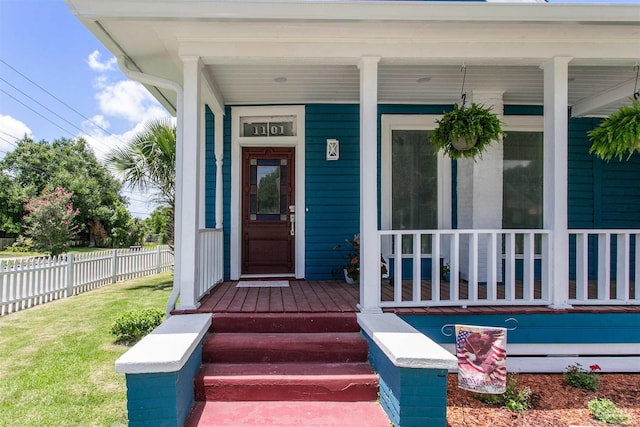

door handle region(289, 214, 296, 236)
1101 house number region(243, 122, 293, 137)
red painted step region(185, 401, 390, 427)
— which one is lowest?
red painted step region(185, 401, 390, 427)

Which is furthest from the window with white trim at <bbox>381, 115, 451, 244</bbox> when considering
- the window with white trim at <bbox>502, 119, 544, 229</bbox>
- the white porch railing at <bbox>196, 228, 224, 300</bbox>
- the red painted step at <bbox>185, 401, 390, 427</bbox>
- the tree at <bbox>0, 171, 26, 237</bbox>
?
the tree at <bbox>0, 171, 26, 237</bbox>

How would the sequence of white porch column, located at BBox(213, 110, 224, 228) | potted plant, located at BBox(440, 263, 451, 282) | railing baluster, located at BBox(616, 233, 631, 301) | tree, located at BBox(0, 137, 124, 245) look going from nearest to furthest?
railing baluster, located at BBox(616, 233, 631, 301) < potted plant, located at BBox(440, 263, 451, 282) < white porch column, located at BBox(213, 110, 224, 228) < tree, located at BBox(0, 137, 124, 245)

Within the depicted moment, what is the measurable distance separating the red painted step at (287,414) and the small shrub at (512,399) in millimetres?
923

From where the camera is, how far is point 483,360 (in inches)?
89.0

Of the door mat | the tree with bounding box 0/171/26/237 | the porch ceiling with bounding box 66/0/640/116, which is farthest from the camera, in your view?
the tree with bounding box 0/171/26/237

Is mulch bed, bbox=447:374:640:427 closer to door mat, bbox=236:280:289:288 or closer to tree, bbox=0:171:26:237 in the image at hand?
door mat, bbox=236:280:289:288

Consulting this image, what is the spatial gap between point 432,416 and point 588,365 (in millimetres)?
2044

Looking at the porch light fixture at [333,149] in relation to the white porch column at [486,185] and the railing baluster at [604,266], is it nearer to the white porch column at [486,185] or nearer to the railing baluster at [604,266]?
the white porch column at [486,185]

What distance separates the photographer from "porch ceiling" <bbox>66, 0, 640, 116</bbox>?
2.68 m

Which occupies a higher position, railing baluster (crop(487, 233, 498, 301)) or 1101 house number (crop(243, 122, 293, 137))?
1101 house number (crop(243, 122, 293, 137))

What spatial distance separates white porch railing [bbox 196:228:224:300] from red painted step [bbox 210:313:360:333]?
1.31 feet

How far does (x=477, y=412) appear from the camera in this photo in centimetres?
251

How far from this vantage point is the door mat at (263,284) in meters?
4.24

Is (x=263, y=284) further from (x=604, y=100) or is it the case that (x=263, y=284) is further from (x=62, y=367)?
(x=604, y=100)
